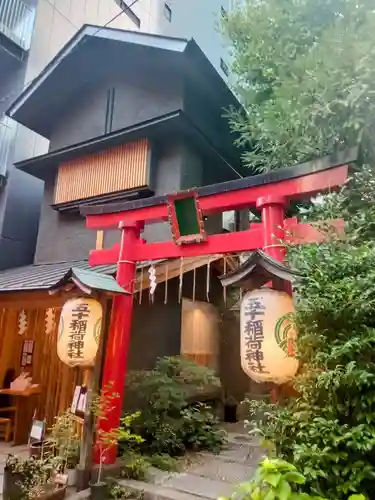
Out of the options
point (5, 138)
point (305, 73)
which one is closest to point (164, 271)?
point (305, 73)

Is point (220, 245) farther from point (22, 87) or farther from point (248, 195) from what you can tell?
point (22, 87)

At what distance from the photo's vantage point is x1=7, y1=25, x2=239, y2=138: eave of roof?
9.70m

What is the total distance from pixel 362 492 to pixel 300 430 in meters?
0.71

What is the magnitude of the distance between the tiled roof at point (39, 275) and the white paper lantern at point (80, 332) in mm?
896

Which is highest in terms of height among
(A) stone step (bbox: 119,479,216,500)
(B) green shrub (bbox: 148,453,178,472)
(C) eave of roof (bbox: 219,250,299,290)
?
(C) eave of roof (bbox: 219,250,299,290)

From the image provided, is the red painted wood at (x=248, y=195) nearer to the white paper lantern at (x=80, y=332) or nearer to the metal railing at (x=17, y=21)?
the white paper lantern at (x=80, y=332)

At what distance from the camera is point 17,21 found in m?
12.4

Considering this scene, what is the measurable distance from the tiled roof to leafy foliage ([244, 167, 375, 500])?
433 centimetres

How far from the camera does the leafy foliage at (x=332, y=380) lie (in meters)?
3.60

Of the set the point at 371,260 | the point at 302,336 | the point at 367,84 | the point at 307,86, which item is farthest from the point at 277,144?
the point at 302,336

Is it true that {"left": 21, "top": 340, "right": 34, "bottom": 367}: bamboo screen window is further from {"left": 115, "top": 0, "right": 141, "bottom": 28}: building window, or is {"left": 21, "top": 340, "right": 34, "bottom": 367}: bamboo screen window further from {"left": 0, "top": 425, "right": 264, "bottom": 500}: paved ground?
{"left": 115, "top": 0, "right": 141, "bottom": 28}: building window

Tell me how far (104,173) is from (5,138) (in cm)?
411

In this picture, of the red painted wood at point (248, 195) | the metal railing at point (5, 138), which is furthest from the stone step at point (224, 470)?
the metal railing at point (5, 138)

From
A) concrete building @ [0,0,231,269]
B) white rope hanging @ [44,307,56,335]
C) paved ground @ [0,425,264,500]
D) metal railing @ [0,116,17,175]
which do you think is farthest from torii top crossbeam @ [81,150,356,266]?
metal railing @ [0,116,17,175]
